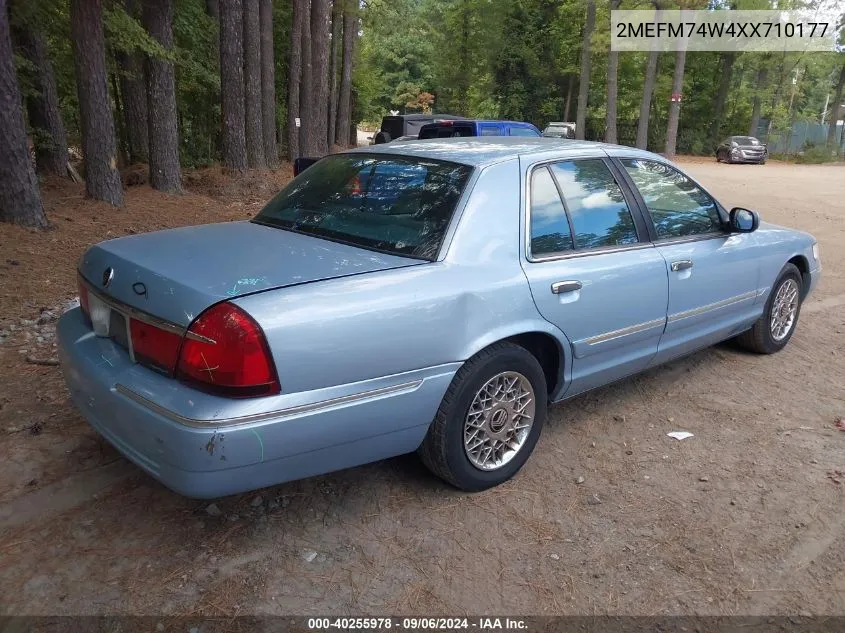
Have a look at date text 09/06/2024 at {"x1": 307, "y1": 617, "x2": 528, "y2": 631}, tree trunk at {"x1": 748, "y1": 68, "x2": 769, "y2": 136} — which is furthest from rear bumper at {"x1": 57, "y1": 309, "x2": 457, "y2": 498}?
tree trunk at {"x1": 748, "y1": 68, "x2": 769, "y2": 136}

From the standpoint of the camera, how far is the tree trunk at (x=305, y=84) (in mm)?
18234

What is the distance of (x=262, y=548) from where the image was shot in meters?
2.80

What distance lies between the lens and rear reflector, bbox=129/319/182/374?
2.55 metres

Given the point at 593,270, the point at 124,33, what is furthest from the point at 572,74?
the point at 593,270

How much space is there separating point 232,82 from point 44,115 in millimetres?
3375

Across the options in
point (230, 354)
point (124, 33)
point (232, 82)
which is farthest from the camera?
point (232, 82)

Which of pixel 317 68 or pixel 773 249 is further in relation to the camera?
pixel 317 68

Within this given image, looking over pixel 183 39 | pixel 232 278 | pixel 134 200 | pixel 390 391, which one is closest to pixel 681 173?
pixel 390 391

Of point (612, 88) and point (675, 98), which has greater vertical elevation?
point (612, 88)

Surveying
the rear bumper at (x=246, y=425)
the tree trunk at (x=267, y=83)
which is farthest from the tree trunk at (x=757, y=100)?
the rear bumper at (x=246, y=425)

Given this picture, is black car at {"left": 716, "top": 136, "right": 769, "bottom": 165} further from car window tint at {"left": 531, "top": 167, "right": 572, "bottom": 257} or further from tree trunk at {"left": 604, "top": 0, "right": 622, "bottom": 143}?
car window tint at {"left": 531, "top": 167, "right": 572, "bottom": 257}

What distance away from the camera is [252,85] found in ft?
45.5

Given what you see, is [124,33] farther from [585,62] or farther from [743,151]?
[743,151]

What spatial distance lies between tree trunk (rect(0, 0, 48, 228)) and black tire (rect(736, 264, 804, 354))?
287 inches
